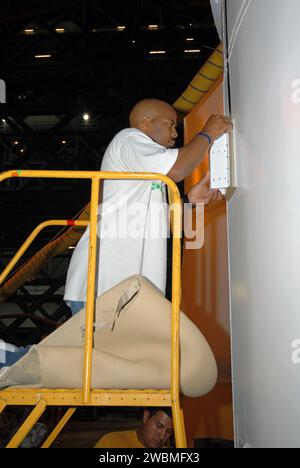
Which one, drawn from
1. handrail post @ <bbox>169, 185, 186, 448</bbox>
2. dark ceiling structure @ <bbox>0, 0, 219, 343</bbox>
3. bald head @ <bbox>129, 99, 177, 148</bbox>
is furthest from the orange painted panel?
dark ceiling structure @ <bbox>0, 0, 219, 343</bbox>

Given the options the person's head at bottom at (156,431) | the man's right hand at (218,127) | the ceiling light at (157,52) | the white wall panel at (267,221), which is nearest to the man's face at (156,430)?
the person's head at bottom at (156,431)

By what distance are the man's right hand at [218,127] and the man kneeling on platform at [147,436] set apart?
2634 millimetres

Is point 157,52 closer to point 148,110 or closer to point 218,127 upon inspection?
point 148,110

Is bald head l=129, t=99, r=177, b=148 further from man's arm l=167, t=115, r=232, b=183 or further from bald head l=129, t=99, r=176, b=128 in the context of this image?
man's arm l=167, t=115, r=232, b=183

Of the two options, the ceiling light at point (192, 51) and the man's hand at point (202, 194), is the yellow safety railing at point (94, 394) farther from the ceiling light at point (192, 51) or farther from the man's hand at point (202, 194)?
the ceiling light at point (192, 51)

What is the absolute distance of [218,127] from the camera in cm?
232

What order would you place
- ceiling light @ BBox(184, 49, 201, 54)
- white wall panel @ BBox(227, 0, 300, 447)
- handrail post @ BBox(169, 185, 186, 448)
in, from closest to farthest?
white wall panel @ BBox(227, 0, 300, 447)
handrail post @ BBox(169, 185, 186, 448)
ceiling light @ BBox(184, 49, 201, 54)

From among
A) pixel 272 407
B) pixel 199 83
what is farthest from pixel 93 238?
pixel 199 83

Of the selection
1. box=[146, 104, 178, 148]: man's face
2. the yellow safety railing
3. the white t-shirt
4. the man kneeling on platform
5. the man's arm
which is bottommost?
the man kneeling on platform

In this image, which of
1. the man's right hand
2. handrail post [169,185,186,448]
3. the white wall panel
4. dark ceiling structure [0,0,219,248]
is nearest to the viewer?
the white wall panel

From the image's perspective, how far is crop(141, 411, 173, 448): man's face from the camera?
3.98 metres

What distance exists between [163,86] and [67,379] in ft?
24.4

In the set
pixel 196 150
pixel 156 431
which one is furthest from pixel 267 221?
pixel 156 431
